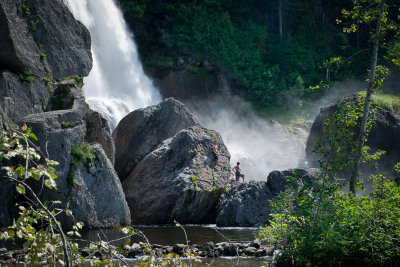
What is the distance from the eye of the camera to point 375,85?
1311cm

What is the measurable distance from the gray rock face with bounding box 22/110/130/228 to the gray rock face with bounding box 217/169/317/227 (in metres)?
4.17

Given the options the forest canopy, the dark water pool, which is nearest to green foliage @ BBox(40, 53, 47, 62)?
the dark water pool

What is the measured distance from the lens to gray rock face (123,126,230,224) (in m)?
18.4

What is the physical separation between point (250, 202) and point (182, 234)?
419cm

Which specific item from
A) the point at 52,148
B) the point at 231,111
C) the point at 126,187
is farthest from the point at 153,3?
the point at 52,148

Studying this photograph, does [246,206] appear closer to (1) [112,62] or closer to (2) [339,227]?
(2) [339,227]

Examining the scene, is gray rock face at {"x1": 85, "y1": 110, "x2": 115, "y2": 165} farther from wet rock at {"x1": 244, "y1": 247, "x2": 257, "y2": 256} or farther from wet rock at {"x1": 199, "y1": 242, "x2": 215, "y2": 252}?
wet rock at {"x1": 244, "y1": 247, "x2": 257, "y2": 256}

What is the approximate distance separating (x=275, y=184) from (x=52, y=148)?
928 cm

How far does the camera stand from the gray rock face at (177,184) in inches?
723

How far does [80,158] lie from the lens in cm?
1606

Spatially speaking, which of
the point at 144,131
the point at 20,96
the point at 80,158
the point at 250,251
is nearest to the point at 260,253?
the point at 250,251

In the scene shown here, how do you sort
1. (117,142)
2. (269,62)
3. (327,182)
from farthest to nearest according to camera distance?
1. (269,62)
2. (117,142)
3. (327,182)

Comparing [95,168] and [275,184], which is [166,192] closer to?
[95,168]

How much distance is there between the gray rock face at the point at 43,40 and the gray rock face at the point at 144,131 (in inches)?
172
